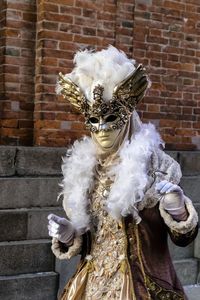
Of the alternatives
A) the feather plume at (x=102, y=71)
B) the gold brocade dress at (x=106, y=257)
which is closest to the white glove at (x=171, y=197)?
the gold brocade dress at (x=106, y=257)

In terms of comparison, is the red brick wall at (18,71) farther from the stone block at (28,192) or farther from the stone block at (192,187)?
the stone block at (192,187)

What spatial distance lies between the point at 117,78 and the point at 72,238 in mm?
805

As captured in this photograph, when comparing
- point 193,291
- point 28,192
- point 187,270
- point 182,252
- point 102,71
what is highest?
point 102,71

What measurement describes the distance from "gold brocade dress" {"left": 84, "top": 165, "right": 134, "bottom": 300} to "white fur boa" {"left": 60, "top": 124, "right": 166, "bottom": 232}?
6 centimetres

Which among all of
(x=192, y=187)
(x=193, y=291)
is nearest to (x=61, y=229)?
(x=193, y=291)

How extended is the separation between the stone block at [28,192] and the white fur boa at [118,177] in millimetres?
2224

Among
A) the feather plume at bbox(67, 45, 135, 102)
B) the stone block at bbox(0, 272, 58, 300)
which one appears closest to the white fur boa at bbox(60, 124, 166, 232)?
the feather plume at bbox(67, 45, 135, 102)

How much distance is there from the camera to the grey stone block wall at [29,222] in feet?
16.5

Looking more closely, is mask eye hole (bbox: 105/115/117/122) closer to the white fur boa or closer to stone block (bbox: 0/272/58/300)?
the white fur boa

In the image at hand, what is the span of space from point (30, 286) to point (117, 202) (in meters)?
2.55

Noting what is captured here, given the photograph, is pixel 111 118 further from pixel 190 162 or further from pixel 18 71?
pixel 190 162

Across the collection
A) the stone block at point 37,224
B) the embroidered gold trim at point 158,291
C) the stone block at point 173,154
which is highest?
the stone block at point 173,154

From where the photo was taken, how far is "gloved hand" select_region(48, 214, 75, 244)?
2.74 m

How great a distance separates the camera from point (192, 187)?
6.23 meters
